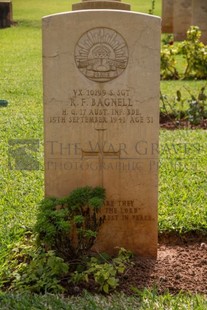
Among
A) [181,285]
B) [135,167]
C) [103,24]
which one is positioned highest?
[103,24]

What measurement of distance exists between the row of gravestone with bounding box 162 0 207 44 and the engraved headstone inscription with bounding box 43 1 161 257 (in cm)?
1209

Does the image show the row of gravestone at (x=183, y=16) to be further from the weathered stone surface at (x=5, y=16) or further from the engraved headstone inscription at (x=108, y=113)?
the engraved headstone inscription at (x=108, y=113)

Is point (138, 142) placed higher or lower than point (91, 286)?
higher

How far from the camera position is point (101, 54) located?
14.0ft

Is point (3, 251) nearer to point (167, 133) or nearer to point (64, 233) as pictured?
point (64, 233)

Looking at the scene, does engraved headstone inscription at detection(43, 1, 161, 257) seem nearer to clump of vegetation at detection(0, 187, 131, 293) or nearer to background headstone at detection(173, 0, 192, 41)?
clump of vegetation at detection(0, 187, 131, 293)

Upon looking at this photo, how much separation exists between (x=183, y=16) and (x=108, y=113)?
14751 millimetres

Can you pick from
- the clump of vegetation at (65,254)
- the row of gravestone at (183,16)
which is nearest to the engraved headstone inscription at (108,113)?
the clump of vegetation at (65,254)

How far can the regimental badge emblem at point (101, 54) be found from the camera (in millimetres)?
4223

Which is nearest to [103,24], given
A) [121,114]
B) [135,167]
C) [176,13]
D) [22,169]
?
[121,114]

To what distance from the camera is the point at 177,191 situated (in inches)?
223

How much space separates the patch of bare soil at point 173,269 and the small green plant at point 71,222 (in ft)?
1.18

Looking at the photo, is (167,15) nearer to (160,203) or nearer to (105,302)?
(160,203)

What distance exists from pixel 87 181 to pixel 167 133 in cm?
349
